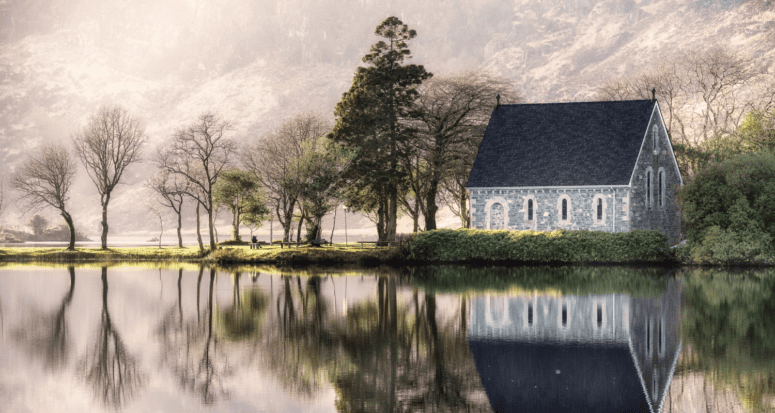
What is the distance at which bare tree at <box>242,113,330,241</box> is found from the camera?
197 feet

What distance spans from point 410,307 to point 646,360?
10121 mm

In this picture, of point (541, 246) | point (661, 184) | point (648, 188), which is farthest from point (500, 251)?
point (661, 184)

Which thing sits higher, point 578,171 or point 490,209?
point 578,171

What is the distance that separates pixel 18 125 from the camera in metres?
182

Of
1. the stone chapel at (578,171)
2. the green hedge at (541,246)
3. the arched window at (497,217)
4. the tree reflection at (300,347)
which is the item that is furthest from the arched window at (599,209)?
the tree reflection at (300,347)

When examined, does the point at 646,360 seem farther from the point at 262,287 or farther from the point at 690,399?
the point at 262,287

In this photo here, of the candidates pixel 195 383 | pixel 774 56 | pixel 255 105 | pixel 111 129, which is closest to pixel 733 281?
pixel 195 383

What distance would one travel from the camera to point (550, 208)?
52062 millimetres

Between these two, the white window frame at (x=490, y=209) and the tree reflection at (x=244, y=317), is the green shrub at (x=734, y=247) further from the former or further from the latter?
the tree reflection at (x=244, y=317)

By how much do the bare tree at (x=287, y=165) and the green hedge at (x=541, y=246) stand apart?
15255 mm

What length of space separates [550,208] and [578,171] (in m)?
3.27

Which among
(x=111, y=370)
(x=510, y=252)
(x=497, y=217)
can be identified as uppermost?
(x=497, y=217)

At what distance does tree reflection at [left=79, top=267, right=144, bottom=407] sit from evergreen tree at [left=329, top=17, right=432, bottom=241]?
Result: 38898 millimetres

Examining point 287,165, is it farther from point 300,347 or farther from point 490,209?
point 300,347
